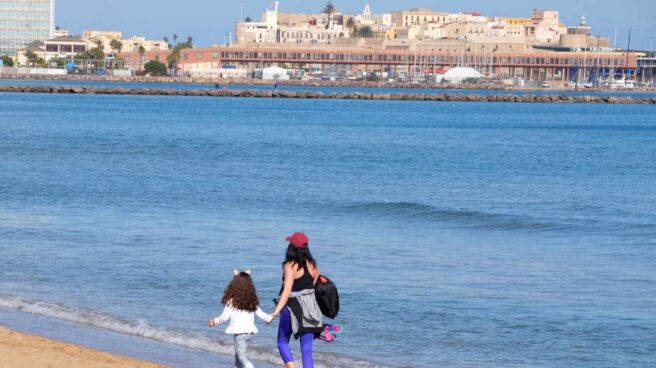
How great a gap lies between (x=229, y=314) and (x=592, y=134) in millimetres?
68859

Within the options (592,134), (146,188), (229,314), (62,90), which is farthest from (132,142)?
(62,90)

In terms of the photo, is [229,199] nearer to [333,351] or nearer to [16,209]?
[16,209]

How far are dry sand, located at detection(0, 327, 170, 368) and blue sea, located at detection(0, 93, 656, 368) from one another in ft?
3.86

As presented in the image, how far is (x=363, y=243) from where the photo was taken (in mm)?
19578

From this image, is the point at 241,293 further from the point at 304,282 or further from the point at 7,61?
the point at 7,61

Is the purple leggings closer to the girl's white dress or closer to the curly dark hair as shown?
the girl's white dress

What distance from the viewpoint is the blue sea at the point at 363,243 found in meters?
12.3

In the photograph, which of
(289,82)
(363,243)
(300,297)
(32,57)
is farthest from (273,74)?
(300,297)

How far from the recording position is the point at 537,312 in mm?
13531

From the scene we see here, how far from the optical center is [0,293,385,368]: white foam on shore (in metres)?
11.0

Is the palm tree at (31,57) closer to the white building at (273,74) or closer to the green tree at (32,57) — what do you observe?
the green tree at (32,57)

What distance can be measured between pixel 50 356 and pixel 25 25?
193m

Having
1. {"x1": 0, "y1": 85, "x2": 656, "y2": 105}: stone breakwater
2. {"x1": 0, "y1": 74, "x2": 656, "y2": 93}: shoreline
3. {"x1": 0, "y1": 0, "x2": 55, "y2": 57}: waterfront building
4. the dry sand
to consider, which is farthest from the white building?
the dry sand

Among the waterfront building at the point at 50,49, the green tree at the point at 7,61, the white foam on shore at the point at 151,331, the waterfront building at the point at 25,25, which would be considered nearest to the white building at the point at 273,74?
the waterfront building at the point at 50,49
